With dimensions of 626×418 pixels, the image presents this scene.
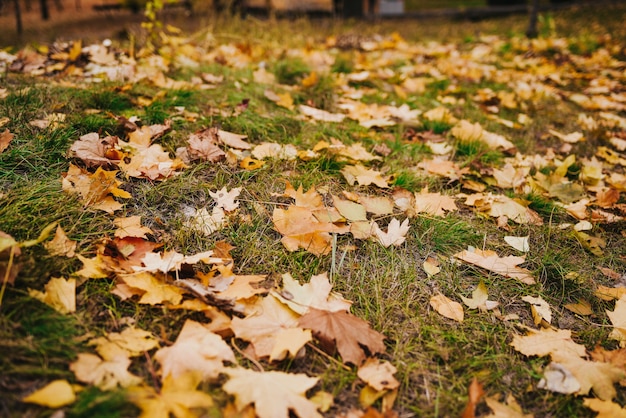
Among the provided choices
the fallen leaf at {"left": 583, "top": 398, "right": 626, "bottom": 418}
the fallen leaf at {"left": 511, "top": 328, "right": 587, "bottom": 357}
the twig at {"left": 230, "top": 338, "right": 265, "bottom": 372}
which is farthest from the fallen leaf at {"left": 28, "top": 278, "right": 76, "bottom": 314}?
the fallen leaf at {"left": 583, "top": 398, "right": 626, "bottom": 418}

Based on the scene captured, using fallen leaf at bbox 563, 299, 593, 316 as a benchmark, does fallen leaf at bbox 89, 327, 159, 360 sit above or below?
above

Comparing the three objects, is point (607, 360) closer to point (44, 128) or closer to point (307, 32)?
point (44, 128)

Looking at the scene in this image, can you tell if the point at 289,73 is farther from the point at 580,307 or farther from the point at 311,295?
the point at 580,307

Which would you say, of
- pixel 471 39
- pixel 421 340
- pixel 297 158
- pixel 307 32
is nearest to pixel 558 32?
pixel 471 39

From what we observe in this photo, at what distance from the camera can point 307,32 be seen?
520 centimetres

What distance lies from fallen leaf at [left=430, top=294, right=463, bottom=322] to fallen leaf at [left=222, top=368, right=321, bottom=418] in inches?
19.9

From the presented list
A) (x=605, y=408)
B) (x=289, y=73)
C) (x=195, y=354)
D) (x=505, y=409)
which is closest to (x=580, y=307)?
(x=605, y=408)

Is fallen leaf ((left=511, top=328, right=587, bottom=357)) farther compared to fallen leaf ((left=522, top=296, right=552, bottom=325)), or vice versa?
fallen leaf ((left=522, top=296, right=552, bottom=325))

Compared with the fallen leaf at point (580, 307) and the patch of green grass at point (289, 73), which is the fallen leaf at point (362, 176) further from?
the patch of green grass at point (289, 73)

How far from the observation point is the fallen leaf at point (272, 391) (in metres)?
0.90

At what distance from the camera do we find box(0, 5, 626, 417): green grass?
39.6 inches

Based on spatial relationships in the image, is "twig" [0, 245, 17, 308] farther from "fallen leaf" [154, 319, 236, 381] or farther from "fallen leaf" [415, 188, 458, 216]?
"fallen leaf" [415, 188, 458, 216]

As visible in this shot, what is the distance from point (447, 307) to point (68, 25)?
24.8 feet

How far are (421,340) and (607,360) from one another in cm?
54
